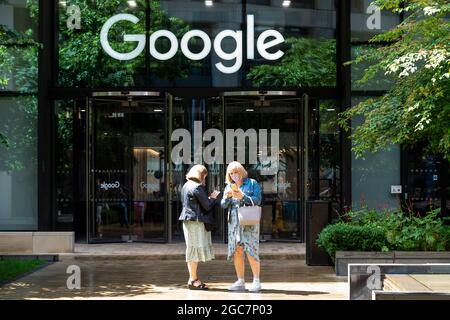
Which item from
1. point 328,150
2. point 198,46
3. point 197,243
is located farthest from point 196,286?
point 198,46

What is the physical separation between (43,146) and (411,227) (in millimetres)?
9107

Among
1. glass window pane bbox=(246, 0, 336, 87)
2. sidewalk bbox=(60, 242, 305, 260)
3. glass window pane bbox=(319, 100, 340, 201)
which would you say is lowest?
sidewalk bbox=(60, 242, 305, 260)

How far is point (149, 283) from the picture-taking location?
1283cm

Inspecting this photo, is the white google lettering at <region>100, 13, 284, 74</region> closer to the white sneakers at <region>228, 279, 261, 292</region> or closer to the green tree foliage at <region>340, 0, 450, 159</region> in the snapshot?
the green tree foliage at <region>340, 0, 450, 159</region>

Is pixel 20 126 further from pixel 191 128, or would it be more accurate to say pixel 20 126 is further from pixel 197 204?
pixel 197 204

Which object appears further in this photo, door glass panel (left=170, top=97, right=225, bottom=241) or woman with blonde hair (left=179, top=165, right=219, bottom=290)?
door glass panel (left=170, top=97, right=225, bottom=241)

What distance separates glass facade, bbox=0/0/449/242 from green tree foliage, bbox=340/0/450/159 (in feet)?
16.1

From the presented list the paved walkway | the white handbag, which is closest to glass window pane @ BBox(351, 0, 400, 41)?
the paved walkway

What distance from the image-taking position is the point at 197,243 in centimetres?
1195

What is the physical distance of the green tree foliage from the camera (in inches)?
485

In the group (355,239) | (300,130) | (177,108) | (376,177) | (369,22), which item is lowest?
(355,239)

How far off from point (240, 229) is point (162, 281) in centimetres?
199

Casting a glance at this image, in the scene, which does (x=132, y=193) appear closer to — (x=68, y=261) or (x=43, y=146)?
(x=43, y=146)
